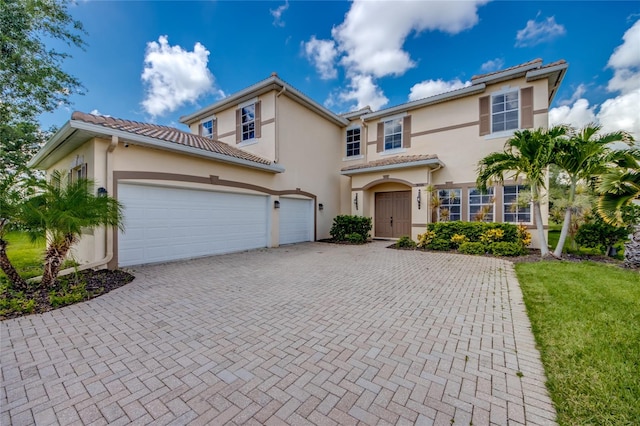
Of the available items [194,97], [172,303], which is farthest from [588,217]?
[194,97]

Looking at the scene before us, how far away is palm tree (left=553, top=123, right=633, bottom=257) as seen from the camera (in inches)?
282

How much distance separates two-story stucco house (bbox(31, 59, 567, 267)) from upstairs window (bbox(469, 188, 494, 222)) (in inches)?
1.8

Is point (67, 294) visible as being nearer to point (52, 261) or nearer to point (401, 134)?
point (52, 261)

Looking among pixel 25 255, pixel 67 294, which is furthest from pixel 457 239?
pixel 25 255

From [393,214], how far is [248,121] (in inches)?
334

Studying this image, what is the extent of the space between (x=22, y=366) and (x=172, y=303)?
189 centimetres

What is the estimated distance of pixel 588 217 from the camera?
8633 mm

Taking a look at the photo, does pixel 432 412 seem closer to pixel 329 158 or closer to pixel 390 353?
pixel 390 353

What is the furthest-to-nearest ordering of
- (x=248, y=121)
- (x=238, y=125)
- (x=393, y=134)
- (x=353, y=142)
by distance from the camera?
(x=353, y=142), (x=393, y=134), (x=238, y=125), (x=248, y=121)

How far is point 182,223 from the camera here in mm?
8055

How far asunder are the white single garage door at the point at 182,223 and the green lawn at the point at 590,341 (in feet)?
27.9

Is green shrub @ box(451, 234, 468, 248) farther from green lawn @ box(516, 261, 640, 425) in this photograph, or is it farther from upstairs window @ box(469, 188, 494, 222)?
green lawn @ box(516, 261, 640, 425)

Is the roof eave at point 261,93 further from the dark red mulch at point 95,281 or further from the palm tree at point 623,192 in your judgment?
the palm tree at point 623,192

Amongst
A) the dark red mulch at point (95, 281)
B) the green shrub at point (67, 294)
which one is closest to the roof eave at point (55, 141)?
the dark red mulch at point (95, 281)
